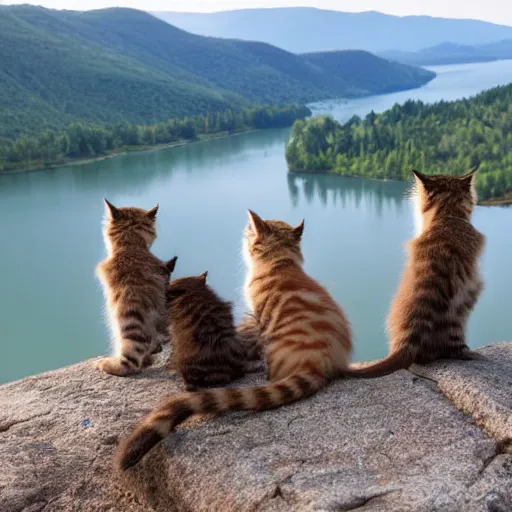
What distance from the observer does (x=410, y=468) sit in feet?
5.86

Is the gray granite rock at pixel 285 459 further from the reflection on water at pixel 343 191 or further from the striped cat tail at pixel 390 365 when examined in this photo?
the reflection on water at pixel 343 191

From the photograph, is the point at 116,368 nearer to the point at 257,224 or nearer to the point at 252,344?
the point at 252,344

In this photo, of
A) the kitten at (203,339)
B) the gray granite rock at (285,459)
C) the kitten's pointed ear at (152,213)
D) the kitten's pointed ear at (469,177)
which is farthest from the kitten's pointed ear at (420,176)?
the kitten's pointed ear at (152,213)

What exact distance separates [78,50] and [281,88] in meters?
15.9

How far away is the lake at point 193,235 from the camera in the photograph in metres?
11.1

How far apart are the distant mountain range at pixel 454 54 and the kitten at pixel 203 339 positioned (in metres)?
68.4

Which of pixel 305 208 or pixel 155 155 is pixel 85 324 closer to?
pixel 305 208

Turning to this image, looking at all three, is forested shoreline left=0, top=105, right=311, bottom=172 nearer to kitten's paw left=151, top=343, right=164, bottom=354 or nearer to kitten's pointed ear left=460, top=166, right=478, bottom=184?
kitten's paw left=151, top=343, right=164, bottom=354

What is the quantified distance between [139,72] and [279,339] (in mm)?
41507

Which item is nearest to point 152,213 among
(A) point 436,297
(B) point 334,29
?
(A) point 436,297

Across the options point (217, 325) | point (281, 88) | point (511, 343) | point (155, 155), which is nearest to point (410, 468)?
point (217, 325)

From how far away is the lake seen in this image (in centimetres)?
1105

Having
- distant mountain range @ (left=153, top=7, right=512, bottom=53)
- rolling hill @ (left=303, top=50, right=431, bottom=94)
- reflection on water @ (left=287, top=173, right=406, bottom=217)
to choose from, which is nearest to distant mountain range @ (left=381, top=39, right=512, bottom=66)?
distant mountain range @ (left=153, top=7, right=512, bottom=53)

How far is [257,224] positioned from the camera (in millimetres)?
2711
